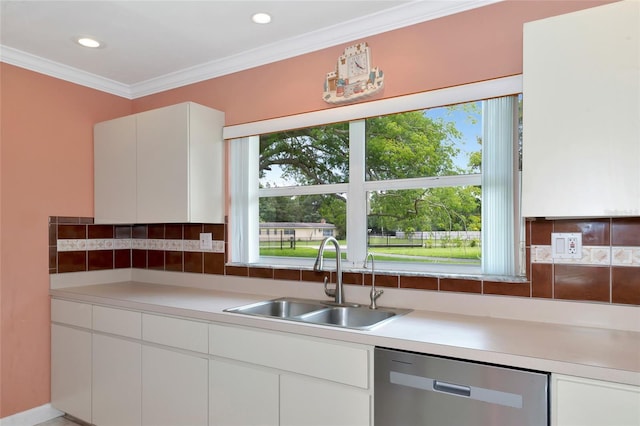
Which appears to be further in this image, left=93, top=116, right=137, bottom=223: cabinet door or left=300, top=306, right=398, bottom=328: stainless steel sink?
left=93, top=116, right=137, bottom=223: cabinet door

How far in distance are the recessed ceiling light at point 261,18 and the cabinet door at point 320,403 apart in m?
1.83

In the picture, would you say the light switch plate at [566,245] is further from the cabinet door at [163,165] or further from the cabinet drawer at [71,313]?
the cabinet drawer at [71,313]

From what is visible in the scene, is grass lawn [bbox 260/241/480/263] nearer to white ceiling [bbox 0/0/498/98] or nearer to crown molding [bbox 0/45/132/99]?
white ceiling [bbox 0/0/498/98]

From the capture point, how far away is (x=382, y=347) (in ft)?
5.50

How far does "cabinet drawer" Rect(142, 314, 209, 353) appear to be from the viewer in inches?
86.8

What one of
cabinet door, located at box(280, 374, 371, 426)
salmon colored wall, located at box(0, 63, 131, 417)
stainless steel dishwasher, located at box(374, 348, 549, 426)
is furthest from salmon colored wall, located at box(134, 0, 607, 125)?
cabinet door, located at box(280, 374, 371, 426)

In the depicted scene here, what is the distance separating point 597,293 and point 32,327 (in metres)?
3.33

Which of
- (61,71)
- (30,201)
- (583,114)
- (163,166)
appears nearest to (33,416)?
(30,201)

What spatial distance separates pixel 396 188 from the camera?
2402 mm

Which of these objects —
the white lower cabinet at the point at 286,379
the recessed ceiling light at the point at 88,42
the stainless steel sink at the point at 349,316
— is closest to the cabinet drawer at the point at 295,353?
the white lower cabinet at the point at 286,379

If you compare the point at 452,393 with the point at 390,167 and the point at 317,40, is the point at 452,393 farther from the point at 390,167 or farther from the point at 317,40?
the point at 317,40

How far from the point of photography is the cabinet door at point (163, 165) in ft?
8.90

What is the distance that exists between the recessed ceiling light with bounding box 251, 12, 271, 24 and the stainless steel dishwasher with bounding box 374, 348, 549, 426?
5.85 ft

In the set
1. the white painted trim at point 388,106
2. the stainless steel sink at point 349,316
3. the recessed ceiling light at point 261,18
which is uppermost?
the recessed ceiling light at point 261,18
